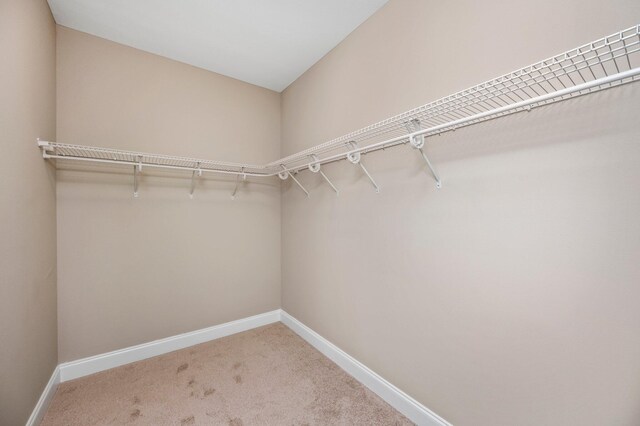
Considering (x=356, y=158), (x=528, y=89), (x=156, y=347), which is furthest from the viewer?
(x=156, y=347)

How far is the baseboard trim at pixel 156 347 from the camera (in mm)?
1831

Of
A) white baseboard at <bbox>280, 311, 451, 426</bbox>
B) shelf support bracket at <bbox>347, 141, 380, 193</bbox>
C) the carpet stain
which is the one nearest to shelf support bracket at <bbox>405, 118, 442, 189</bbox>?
shelf support bracket at <bbox>347, 141, 380, 193</bbox>

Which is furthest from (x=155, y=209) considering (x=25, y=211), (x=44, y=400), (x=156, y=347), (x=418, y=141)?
(x=418, y=141)

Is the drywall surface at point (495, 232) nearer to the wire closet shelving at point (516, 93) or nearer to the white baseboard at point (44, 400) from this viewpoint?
the wire closet shelving at point (516, 93)

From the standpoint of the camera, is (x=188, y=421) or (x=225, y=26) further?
(x=225, y=26)

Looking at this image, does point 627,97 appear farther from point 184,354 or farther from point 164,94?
point 184,354

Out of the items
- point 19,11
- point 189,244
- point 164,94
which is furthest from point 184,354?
point 19,11

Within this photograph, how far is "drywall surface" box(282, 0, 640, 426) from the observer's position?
34.1 inches

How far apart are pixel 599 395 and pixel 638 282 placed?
42cm

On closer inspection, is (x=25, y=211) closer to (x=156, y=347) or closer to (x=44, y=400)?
(x=44, y=400)

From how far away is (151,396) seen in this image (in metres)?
1.66

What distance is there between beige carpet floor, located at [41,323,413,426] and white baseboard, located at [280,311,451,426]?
1.5 inches

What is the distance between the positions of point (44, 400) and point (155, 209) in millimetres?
1299

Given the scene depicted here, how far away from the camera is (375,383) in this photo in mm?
1679
